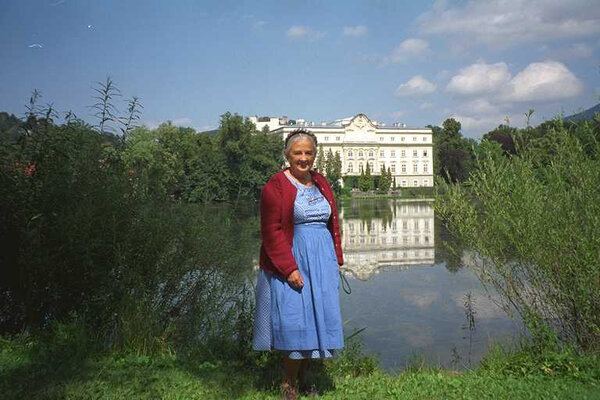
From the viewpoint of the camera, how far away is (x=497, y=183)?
470 centimetres

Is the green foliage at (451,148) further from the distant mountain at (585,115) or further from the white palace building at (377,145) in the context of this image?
the distant mountain at (585,115)

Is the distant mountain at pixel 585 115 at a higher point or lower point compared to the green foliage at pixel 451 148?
lower

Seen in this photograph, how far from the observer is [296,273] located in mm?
3432

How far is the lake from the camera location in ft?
20.0

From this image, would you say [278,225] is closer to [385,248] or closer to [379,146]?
[385,248]

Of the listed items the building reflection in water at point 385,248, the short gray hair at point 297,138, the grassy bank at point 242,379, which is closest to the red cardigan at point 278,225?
the short gray hair at point 297,138

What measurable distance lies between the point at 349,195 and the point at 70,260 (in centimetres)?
5817

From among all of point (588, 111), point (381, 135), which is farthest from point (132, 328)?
point (381, 135)

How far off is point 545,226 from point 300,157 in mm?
2234

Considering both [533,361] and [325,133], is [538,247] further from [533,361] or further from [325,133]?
[325,133]

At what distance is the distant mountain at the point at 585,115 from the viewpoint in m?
4.90

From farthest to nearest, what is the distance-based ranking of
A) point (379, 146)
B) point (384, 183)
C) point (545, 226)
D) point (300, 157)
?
point (379, 146), point (384, 183), point (545, 226), point (300, 157)

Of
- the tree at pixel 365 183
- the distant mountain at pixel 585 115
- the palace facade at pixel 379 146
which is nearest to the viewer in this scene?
the distant mountain at pixel 585 115

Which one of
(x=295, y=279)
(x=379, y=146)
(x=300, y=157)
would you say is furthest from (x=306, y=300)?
(x=379, y=146)
